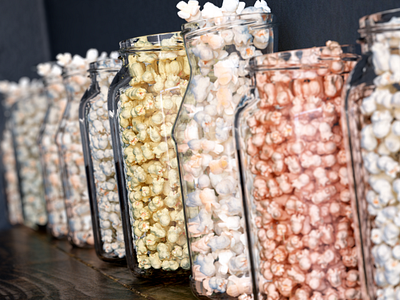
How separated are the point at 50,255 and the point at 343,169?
0.68 meters

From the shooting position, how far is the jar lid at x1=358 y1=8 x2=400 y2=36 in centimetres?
39

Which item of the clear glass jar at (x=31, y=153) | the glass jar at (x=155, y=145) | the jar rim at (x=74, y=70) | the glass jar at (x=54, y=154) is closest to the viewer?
the glass jar at (x=155, y=145)

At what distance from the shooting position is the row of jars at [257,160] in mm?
415

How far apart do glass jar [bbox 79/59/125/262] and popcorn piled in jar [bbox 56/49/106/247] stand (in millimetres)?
113

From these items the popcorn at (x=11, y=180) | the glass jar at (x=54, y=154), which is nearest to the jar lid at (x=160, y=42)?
the glass jar at (x=54, y=154)

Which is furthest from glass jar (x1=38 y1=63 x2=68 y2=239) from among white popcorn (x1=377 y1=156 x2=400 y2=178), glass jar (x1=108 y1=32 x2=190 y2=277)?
white popcorn (x1=377 y1=156 x2=400 y2=178)

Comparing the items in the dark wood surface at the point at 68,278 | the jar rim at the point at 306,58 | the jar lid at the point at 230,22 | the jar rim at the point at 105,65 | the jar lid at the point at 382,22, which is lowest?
the dark wood surface at the point at 68,278

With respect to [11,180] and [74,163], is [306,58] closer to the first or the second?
[74,163]

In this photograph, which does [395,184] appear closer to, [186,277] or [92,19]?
[186,277]

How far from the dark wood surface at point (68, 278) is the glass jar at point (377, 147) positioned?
0.90ft

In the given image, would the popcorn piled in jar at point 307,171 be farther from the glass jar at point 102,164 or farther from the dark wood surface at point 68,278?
the glass jar at point 102,164

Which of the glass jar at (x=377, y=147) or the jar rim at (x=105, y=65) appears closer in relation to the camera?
the glass jar at (x=377, y=147)

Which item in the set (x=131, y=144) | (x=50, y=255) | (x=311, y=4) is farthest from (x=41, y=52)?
(x=311, y=4)

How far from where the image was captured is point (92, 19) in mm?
1205
